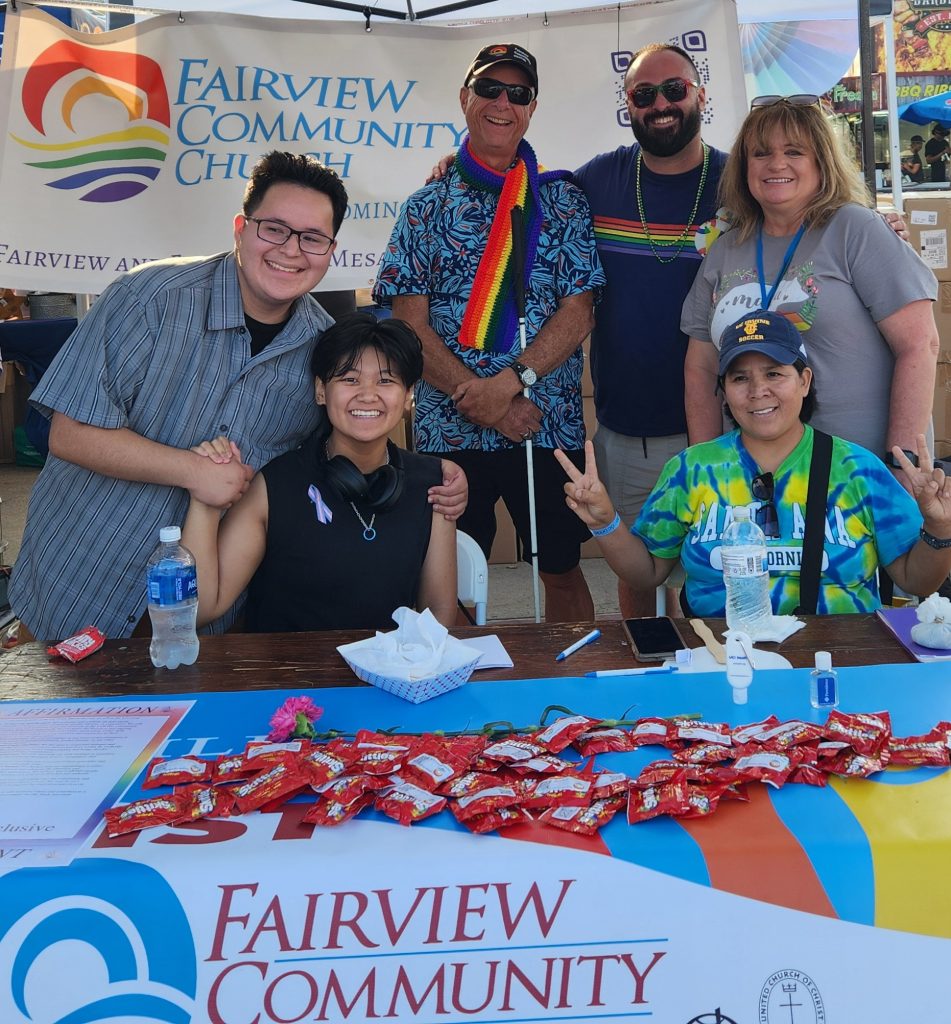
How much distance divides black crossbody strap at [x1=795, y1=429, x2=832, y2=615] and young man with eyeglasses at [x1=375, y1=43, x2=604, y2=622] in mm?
1125

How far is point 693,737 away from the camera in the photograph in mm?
1648

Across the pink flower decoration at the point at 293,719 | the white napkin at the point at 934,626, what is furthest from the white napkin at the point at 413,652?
the white napkin at the point at 934,626

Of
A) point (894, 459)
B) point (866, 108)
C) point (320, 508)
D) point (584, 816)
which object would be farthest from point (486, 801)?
point (866, 108)

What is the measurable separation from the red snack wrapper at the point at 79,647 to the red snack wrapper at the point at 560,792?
1.09m

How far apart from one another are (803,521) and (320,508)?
3.56ft

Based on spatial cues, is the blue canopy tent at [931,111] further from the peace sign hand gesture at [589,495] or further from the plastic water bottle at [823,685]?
the plastic water bottle at [823,685]

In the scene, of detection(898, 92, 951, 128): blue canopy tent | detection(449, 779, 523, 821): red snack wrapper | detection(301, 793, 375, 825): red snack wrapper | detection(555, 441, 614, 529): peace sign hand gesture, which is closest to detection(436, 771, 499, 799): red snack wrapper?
detection(449, 779, 523, 821): red snack wrapper

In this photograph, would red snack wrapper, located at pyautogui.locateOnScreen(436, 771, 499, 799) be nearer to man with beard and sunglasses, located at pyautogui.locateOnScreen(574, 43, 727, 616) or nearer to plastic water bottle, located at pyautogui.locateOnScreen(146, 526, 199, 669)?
plastic water bottle, located at pyautogui.locateOnScreen(146, 526, 199, 669)

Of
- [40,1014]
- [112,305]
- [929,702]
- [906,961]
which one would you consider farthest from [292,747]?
[112,305]

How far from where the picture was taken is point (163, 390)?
2.51m

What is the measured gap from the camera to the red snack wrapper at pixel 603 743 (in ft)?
5.46

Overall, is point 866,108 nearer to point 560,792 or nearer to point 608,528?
point 608,528

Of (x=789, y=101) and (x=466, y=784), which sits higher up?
(x=789, y=101)

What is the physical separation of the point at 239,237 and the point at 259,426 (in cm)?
45
